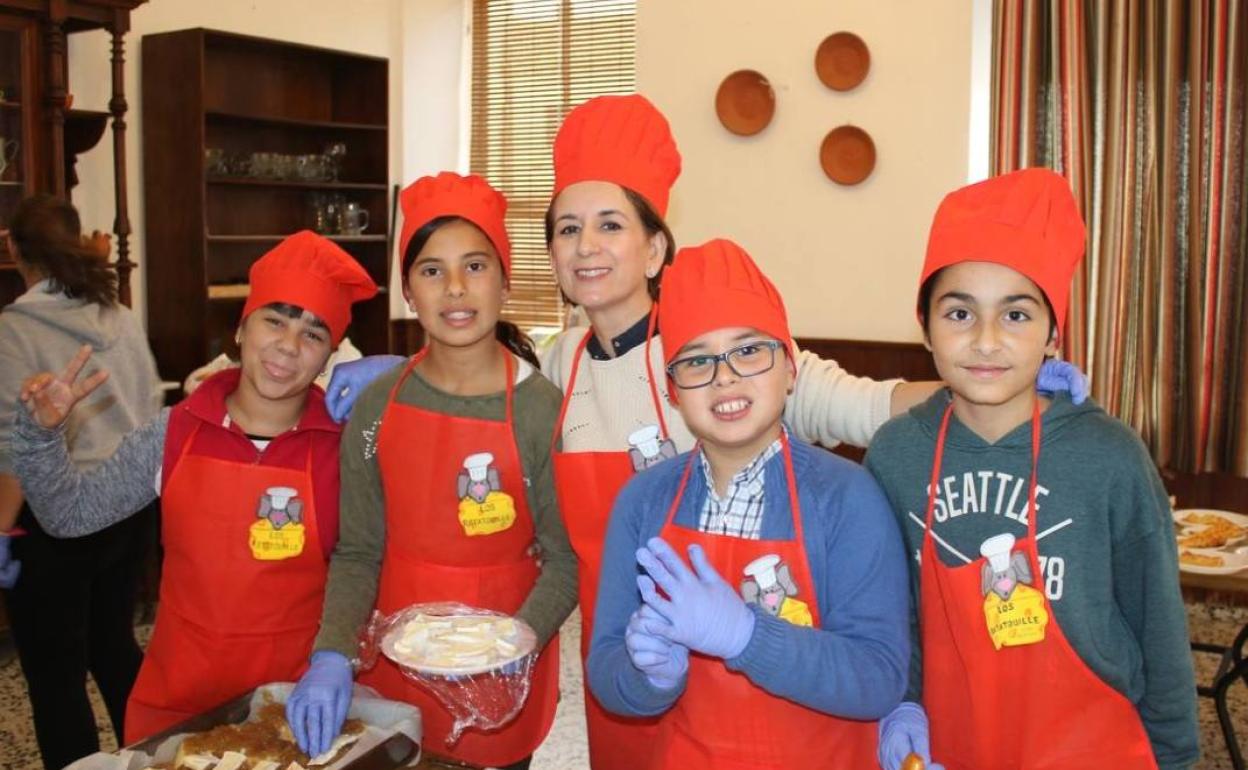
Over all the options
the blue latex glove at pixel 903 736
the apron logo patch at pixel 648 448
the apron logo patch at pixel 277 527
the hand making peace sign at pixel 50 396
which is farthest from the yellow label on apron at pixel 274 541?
the blue latex glove at pixel 903 736

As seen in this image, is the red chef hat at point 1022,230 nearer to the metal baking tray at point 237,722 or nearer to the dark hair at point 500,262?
the dark hair at point 500,262

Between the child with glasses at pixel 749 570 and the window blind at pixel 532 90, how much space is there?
501cm

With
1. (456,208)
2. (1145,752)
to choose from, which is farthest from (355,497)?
(1145,752)

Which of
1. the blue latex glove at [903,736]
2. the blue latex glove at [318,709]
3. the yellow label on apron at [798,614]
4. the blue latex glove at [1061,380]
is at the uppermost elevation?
the blue latex glove at [1061,380]

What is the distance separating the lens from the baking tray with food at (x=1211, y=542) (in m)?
2.95

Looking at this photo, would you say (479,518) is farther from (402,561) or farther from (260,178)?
(260,178)

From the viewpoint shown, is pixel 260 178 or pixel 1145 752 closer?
pixel 1145 752

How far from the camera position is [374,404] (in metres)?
2.03

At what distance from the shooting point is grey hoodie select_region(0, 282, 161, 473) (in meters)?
3.00

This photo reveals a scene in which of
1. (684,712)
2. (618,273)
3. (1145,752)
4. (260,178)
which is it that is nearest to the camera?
(1145,752)

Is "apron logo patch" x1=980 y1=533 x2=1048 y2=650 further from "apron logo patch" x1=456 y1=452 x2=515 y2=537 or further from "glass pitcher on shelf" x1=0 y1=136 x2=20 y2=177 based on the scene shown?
"glass pitcher on shelf" x1=0 y1=136 x2=20 y2=177

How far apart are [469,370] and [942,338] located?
83 centimetres

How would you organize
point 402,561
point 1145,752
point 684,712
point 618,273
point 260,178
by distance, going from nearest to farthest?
point 1145,752, point 684,712, point 618,273, point 402,561, point 260,178

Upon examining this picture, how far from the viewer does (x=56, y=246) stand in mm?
3047
